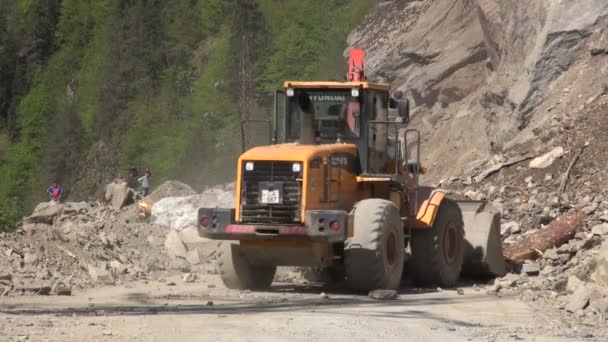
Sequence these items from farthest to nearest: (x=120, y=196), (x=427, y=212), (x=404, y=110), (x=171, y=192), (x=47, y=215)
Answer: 1. (x=171, y=192)
2. (x=120, y=196)
3. (x=47, y=215)
4. (x=427, y=212)
5. (x=404, y=110)

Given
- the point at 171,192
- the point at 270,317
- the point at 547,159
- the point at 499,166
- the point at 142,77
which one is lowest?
the point at 270,317

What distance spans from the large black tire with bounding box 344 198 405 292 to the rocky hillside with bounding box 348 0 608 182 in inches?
356

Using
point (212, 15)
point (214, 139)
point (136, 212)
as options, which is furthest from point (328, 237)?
point (212, 15)

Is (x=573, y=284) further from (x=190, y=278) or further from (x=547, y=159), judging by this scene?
(x=547, y=159)

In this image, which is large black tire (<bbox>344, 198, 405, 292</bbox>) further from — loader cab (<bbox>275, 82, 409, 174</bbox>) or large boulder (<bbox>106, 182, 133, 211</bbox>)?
large boulder (<bbox>106, 182, 133, 211</bbox>)

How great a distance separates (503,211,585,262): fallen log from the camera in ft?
64.2

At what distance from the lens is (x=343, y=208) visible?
1720 cm

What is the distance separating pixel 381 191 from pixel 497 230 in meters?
2.28

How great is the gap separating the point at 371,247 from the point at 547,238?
449 cm

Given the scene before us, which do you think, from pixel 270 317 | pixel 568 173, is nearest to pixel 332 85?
pixel 270 317

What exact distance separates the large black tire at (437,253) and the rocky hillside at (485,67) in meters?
7.07

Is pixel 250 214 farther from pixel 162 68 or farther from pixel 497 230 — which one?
pixel 162 68

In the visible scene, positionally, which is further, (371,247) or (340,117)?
(340,117)

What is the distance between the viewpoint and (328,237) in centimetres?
1595
